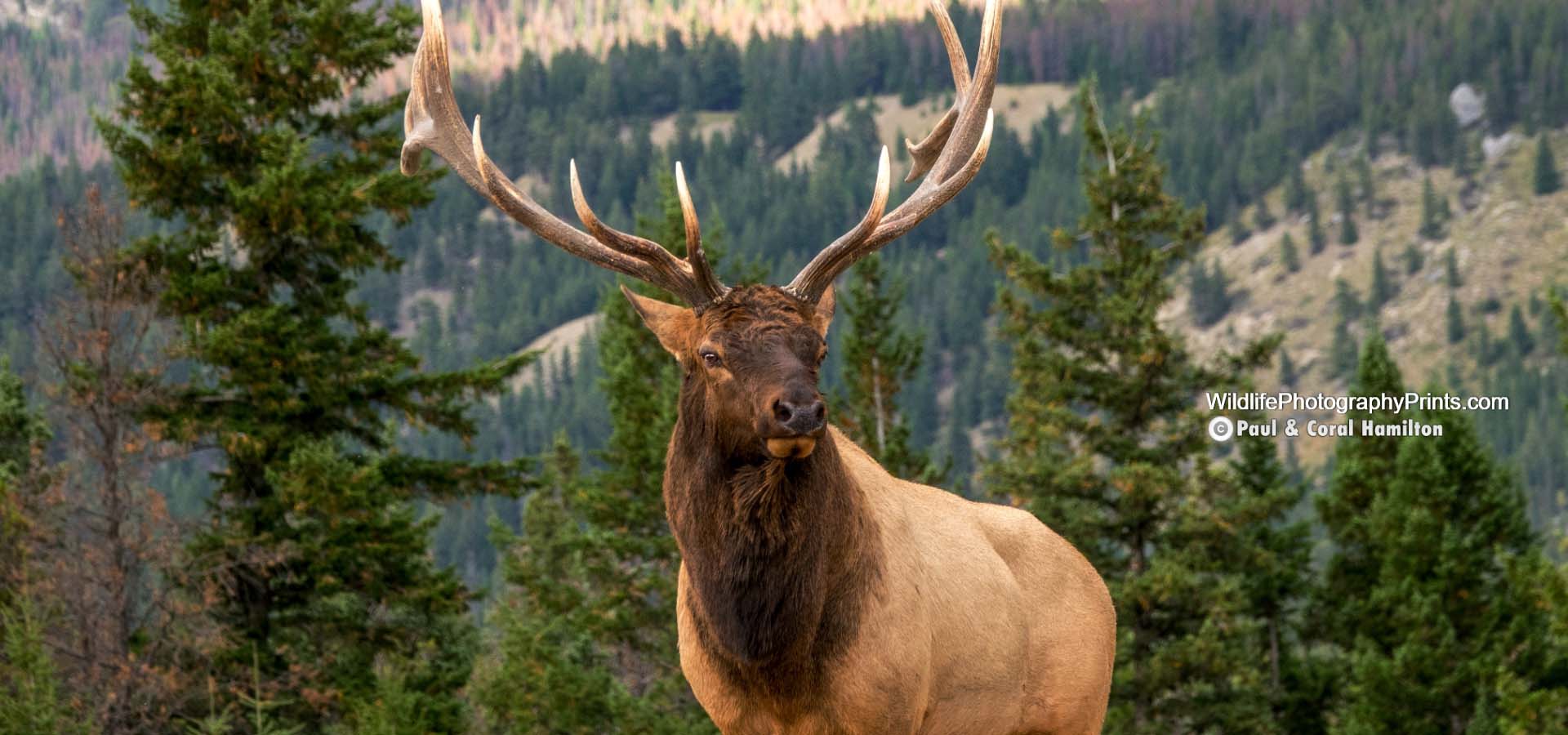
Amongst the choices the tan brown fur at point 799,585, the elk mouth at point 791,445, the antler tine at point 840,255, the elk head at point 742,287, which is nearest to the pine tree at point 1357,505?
the elk head at point 742,287

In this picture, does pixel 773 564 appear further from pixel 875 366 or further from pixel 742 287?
pixel 875 366

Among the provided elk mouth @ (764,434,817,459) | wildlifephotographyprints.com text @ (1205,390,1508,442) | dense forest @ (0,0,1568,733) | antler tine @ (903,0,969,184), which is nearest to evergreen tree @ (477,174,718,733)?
dense forest @ (0,0,1568,733)

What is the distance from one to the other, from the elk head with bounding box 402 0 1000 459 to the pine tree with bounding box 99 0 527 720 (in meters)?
9.52

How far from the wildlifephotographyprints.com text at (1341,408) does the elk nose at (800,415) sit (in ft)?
53.1

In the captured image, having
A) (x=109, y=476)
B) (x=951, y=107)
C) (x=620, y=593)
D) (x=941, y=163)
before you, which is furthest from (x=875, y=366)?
(x=941, y=163)

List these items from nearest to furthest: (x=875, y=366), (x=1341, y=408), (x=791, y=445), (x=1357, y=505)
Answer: (x=791, y=445)
(x=875, y=366)
(x=1341, y=408)
(x=1357, y=505)

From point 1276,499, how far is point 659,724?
11818 millimetres

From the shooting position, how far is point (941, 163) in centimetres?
952

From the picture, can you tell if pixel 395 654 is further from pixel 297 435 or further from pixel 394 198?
pixel 394 198

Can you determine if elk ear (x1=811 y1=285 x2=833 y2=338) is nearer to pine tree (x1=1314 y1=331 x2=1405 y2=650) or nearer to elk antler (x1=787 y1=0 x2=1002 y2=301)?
elk antler (x1=787 y1=0 x2=1002 y2=301)

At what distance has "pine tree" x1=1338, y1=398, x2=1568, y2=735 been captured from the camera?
38.2 m

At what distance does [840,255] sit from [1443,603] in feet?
116

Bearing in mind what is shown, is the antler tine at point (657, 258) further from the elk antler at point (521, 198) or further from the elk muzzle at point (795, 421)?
the elk muzzle at point (795, 421)

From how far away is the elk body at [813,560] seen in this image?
780 cm
